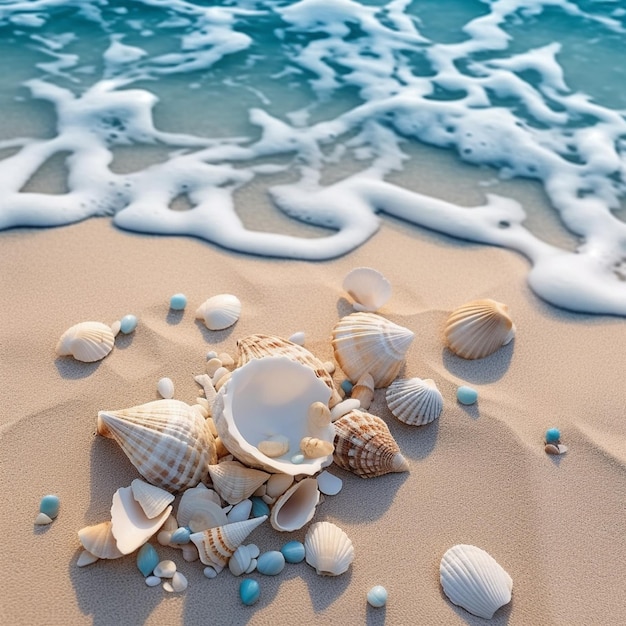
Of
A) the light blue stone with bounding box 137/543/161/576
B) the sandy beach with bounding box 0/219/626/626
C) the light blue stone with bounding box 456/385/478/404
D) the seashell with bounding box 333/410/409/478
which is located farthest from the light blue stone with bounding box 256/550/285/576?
the light blue stone with bounding box 456/385/478/404

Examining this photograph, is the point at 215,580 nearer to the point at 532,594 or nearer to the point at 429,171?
the point at 532,594

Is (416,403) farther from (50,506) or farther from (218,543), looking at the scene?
(50,506)

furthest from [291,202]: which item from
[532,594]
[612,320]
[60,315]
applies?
[532,594]

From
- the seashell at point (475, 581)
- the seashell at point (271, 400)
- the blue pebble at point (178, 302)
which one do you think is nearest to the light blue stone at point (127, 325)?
the blue pebble at point (178, 302)

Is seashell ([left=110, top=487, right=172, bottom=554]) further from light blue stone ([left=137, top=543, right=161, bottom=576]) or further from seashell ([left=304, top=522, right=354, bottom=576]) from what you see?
seashell ([left=304, top=522, right=354, bottom=576])

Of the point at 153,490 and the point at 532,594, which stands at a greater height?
the point at 153,490

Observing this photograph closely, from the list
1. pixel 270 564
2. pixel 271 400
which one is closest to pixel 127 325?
pixel 271 400

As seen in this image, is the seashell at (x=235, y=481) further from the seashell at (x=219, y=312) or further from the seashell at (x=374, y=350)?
the seashell at (x=219, y=312)
